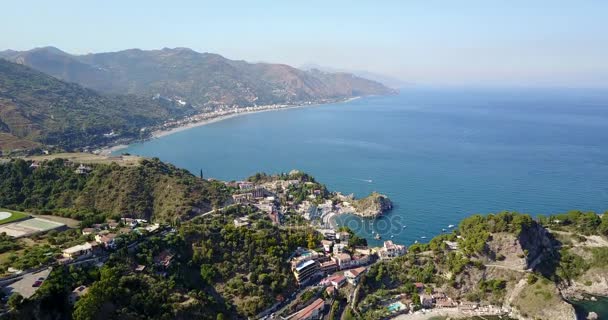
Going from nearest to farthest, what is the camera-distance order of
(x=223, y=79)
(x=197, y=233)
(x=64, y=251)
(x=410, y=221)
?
(x=64, y=251) < (x=197, y=233) < (x=410, y=221) < (x=223, y=79)

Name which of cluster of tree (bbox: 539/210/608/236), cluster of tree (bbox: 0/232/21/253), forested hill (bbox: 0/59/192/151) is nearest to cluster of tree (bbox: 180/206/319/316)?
cluster of tree (bbox: 0/232/21/253)

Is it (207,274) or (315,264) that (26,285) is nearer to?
(207,274)

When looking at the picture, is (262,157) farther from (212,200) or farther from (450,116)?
(450,116)

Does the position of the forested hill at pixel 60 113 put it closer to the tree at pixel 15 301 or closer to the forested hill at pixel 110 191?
the forested hill at pixel 110 191

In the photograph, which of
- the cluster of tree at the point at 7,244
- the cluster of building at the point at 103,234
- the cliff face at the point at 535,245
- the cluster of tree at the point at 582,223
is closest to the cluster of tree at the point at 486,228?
the cliff face at the point at 535,245

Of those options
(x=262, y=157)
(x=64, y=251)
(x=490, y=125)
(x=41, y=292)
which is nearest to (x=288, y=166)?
(x=262, y=157)
